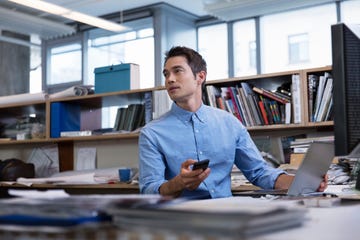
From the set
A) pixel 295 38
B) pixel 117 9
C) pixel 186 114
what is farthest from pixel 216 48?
pixel 186 114

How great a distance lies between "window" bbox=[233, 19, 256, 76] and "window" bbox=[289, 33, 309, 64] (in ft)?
1.57

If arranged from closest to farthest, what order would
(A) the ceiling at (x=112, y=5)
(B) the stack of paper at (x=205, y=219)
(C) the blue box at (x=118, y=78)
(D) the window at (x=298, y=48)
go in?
(B) the stack of paper at (x=205, y=219)
(C) the blue box at (x=118, y=78)
(D) the window at (x=298, y=48)
(A) the ceiling at (x=112, y=5)

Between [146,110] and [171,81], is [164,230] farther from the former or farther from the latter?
[146,110]

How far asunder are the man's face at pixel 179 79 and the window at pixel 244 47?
4316 millimetres

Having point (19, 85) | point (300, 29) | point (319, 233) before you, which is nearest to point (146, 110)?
point (319, 233)

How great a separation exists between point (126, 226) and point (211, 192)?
134 cm

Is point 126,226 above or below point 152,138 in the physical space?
below

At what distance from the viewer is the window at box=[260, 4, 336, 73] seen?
6117 mm

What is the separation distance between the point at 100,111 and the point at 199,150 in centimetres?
244

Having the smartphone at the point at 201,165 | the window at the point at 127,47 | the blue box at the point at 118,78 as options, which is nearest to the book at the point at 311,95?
the blue box at the point at 118,78

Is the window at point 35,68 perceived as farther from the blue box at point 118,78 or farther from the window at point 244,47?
the blue box at point 118,78

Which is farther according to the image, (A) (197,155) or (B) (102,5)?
(B) (102,5)

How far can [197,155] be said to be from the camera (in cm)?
202

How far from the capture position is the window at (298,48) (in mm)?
6254
